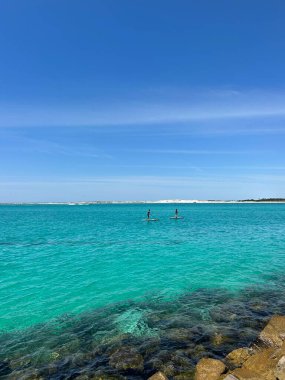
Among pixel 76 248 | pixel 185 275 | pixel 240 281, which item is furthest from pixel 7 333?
pixel 76 248

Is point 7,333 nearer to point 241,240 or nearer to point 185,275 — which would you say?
point 185,275

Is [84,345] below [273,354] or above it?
below

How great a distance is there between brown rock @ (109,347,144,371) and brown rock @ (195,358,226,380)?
1966mm

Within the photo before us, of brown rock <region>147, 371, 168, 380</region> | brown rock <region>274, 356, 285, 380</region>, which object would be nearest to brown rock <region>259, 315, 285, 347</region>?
brown rock <region>274, 356, 285, 380</region>

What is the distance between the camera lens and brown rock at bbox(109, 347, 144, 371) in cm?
1047

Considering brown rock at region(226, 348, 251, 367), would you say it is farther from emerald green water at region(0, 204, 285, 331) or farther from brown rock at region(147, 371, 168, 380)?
emerald green water at region(0, 204, 285, 331)

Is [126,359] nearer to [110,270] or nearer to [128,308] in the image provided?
[128,308]

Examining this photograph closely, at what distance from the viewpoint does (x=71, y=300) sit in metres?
18.1

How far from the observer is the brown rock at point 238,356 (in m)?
10.4

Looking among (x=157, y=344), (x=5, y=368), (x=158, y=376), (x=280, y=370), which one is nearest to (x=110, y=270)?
(x=157, y=344)

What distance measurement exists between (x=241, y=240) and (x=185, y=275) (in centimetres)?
2204

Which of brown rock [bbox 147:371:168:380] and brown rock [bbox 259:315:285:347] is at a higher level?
brown rock [bbox 259:315:285:347]

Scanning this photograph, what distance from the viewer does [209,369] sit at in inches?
377

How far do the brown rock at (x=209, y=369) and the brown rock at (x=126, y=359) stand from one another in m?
1.97
